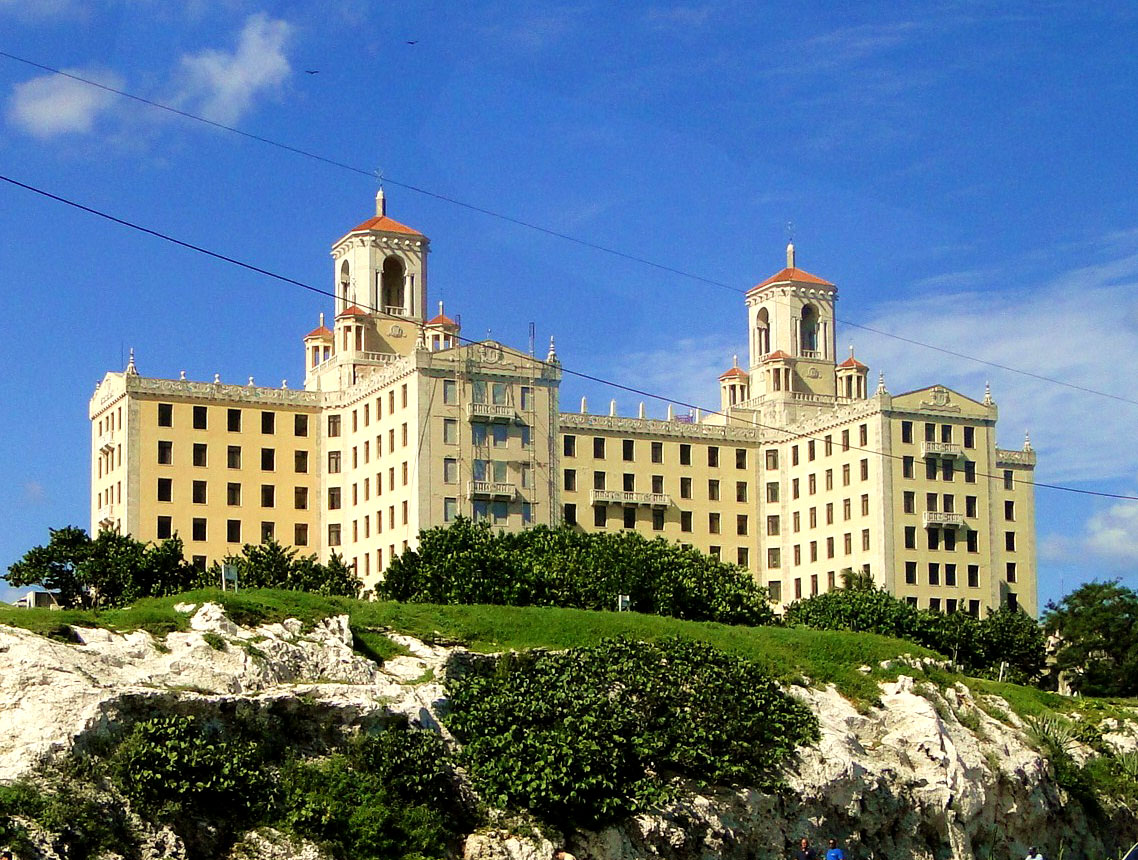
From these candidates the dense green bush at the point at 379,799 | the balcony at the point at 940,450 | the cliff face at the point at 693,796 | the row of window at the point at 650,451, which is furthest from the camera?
the row of window at the point at 650,451

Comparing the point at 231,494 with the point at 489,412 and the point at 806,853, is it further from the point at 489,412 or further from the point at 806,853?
the point at 806,853

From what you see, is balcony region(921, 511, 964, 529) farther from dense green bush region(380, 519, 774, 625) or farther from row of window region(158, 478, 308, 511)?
row of window region(158, 478, 308, 511)

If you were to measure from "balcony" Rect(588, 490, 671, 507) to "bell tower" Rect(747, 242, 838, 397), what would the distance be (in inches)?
594

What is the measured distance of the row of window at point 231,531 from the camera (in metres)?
116

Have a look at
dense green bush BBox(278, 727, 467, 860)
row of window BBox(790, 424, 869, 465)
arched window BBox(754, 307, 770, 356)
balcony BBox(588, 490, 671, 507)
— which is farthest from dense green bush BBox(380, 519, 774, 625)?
arched window BBox(754, 307, 770, 356)

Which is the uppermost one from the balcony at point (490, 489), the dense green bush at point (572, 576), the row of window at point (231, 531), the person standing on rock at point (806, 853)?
the balcony at point (490, 489)

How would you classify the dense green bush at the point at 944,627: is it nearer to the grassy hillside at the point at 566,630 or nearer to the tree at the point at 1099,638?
the tree at the point at 1099,638

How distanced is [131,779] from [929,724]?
27.7 metres

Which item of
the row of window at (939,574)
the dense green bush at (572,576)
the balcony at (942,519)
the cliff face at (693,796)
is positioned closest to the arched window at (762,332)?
the balcony at (942,519)

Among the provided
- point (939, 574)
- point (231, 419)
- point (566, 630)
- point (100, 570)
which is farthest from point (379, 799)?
point (939, 574)

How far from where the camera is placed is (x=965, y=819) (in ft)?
200

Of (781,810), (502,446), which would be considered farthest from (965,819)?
(502,446)

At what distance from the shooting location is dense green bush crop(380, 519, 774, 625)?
7888 centimetres

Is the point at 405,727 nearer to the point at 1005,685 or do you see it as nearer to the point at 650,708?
the point at 650,708
